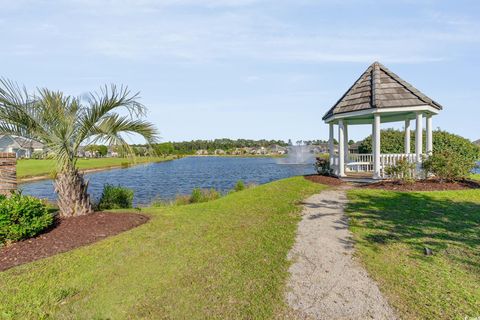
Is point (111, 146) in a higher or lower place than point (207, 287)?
higher

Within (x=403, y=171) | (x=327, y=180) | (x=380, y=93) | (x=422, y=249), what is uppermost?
(x=380, y=93)

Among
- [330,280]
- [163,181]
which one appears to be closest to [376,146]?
[330,280]

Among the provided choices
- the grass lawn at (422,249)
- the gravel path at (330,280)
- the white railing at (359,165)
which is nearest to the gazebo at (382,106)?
the white railing at (359,165)

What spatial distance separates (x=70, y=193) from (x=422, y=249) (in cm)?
854

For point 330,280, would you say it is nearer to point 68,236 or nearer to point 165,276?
point 165,276

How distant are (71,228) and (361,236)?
6.86m

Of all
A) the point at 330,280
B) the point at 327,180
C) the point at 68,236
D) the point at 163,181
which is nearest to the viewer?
the point at 330,280

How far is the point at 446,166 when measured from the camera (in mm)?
11562

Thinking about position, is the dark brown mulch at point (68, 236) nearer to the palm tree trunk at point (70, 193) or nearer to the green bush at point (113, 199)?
the palm tree trunk at point (70, 193)

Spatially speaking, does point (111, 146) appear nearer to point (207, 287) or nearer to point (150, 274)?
point (150, 274)

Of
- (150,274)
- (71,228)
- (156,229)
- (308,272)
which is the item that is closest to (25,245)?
(71,228)

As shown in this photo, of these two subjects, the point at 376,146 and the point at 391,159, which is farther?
the point at 391,159

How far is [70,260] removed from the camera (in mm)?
6008

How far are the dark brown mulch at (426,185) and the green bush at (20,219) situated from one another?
1061 centimetres
